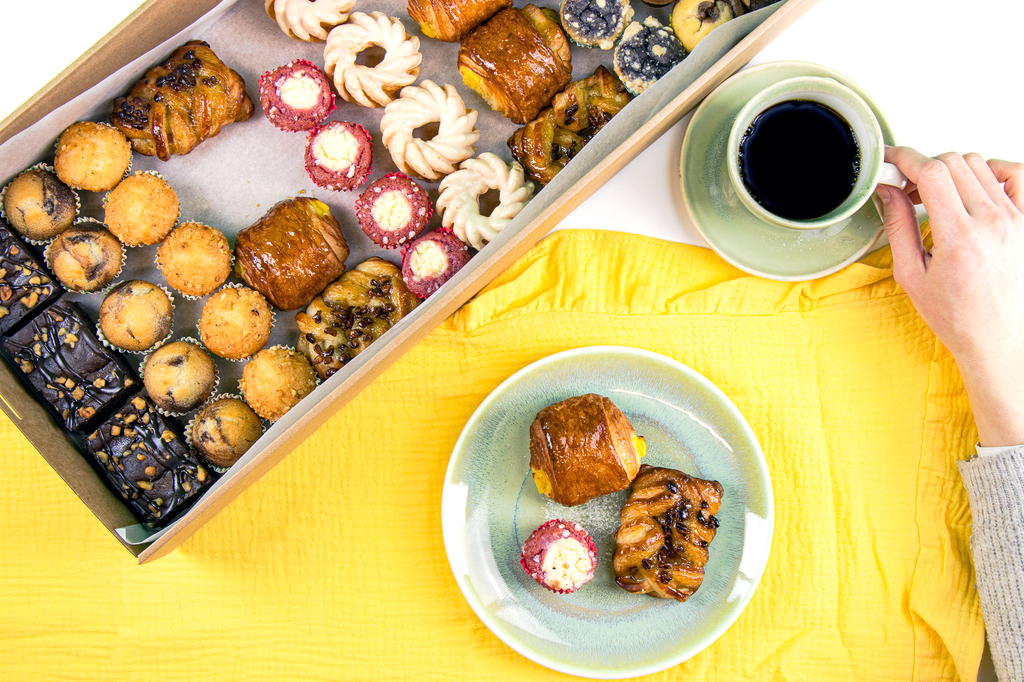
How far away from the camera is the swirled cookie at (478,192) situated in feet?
6.23

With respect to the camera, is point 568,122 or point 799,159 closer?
point 799,159

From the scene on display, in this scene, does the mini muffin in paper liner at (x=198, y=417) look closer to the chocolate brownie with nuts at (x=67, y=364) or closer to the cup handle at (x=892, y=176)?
the chocolate brownie with nuts at (x=67, y=364)

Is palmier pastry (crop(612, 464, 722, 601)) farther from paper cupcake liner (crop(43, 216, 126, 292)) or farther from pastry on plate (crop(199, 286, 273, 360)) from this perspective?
paper cupcake liner (crop(43, 216, 126, 292))

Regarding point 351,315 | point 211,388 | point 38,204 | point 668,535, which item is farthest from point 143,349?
point 668,535

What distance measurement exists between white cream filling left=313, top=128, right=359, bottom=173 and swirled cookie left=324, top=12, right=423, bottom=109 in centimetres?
13

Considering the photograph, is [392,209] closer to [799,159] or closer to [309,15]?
[309,15]

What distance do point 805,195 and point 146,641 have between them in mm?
2298

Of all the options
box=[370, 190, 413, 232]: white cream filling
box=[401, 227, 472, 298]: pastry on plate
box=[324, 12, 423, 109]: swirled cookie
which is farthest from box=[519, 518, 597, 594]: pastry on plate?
box=[324, 12, 423, 109]: swirled cookie

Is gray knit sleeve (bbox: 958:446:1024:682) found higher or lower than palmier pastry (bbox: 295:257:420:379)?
lower

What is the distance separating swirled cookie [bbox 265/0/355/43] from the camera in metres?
1.93

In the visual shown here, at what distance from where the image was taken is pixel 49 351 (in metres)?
1.91

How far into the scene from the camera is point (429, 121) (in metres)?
1.96

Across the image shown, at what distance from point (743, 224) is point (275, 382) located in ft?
4.54

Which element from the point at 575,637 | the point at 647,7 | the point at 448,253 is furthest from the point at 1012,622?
the point at 647,7
